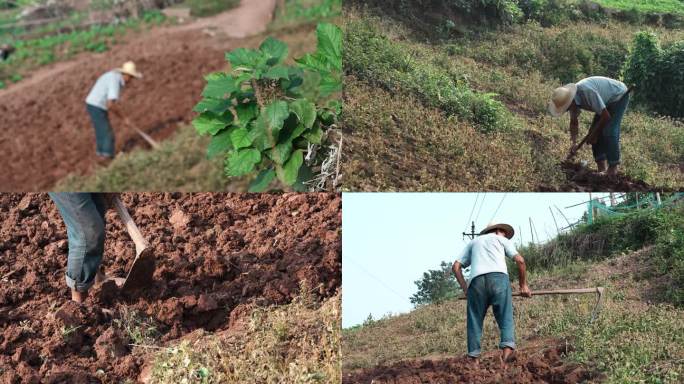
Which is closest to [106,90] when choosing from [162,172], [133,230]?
[162,172]

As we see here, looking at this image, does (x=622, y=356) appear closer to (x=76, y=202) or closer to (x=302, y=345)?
(x=302, y=345)

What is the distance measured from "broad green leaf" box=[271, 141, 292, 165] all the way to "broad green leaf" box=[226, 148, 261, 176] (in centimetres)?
11

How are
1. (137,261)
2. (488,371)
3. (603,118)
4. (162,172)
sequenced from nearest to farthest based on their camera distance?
(137,261) < (488,371) < (603,118) < (162,172)

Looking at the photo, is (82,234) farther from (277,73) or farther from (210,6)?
(210,6)

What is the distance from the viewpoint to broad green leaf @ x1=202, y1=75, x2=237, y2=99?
5285 mm

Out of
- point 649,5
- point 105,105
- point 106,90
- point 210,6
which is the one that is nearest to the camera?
point 649,5

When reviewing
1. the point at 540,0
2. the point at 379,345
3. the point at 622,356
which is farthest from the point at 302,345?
the point at 540,0

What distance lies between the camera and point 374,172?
6.48m

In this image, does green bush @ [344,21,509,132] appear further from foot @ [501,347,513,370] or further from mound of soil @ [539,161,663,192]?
foot @ [501,347,513,370]

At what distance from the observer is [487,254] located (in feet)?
20.0

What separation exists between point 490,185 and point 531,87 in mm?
1093

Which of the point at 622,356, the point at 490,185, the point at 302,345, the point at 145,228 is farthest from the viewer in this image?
the point at 490,185

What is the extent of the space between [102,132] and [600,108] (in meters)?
5.21

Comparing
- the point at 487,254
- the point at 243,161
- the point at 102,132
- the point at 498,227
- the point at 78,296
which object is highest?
the point at 243,161
